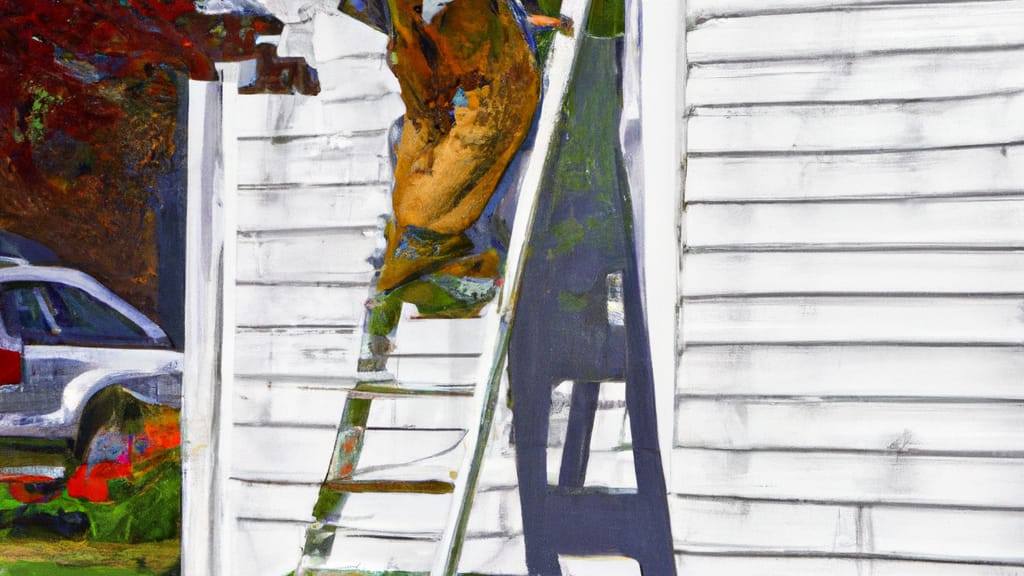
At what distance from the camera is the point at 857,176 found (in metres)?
1.58

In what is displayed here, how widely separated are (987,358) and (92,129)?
7.10 feet

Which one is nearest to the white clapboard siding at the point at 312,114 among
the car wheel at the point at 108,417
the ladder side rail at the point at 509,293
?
the ladder side rail at the point at 509,293

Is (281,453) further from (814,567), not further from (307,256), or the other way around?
(814,567)

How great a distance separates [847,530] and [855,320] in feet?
1.58

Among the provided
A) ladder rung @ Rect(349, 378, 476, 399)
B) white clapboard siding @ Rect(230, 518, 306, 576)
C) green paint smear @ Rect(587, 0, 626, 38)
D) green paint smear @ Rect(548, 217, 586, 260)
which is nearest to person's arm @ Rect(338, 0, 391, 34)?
green paint smear @ Rect(587, 0, 626, 38)

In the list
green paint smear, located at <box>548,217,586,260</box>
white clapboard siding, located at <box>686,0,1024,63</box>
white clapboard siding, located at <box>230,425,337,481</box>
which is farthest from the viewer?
white clapboard siding, located at <box>230,425,337,481</box>

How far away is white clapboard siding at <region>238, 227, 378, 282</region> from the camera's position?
5.64ft

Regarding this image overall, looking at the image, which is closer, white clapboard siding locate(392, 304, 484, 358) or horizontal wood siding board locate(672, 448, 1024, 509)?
horizontal wood siding board locate(672, 448, 1024, 509)

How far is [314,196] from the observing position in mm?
1729

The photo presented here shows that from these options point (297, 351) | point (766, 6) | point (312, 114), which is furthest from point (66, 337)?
point (766, 6)

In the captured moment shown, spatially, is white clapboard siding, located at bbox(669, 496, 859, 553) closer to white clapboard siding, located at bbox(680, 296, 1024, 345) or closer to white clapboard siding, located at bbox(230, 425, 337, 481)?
white clapboard siding, located at bbox(680, 296, 1024, 345)

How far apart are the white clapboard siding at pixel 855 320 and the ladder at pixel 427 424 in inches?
18.1

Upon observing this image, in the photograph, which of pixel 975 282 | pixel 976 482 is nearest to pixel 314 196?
pixel 975 282

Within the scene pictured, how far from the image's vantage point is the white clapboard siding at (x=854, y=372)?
5.08 feet
